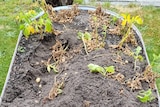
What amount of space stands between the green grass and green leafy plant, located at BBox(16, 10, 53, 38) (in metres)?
0.79

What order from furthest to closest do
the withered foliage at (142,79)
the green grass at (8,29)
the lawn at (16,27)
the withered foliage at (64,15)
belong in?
the lawn at (16,27) < the green grass at (8,29) < the withered foliage at (64,15) < the withered foliage at (142,79)

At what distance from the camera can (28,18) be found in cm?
351

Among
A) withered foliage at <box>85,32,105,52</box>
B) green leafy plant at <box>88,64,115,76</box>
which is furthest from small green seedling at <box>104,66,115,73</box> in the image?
withered foliage at <box>85,32,105,52</box>

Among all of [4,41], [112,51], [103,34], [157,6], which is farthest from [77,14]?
[157,6]

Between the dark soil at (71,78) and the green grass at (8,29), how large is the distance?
0.89m

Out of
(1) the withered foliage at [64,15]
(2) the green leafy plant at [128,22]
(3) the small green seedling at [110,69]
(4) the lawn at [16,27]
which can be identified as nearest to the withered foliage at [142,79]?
(3) the small green seedling at [110,69]

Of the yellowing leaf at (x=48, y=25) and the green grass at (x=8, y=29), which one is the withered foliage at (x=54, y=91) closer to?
the yellowing leaf at (x=48, y=25)

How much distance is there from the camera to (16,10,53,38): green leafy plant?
3412 millimetres

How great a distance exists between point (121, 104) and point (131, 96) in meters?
0.15

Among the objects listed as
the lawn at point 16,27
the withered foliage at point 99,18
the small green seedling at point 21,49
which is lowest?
the lawn at point 16,27

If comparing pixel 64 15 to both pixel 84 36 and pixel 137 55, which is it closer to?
pixel 84 36

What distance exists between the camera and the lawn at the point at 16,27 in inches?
174

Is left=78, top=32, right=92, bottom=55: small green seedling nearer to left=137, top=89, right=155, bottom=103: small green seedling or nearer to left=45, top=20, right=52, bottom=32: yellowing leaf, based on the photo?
left=45, top=20, right=52, bottom=32: yellowing leaf

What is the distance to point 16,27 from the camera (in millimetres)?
4977
